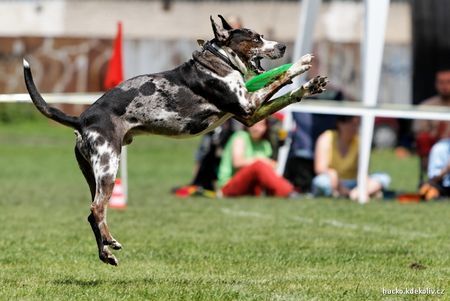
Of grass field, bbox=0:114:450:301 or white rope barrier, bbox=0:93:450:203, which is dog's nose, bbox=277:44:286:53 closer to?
grass field, bbox=0:114:450:301

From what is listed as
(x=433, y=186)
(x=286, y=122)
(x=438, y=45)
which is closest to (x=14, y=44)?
(x=438, y=45)

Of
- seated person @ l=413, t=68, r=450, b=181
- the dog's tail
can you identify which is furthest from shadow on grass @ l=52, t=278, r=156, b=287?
seated person @ l=413, t=68, r=450, b=181

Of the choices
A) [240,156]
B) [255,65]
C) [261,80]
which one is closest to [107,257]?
[261,80]

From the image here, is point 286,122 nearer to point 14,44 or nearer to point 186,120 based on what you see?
point 186,120

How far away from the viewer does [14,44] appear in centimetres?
3381

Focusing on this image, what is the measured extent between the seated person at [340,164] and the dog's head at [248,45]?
23.3 feet

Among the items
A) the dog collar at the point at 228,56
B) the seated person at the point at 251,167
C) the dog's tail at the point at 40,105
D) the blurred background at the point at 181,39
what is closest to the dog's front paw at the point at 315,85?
the dog collar at the point at 228,56

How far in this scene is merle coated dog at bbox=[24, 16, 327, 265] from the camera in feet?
24.4

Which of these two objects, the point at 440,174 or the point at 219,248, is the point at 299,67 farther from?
the point at 440,174

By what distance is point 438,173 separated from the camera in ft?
48.7

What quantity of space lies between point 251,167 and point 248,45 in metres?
7.01

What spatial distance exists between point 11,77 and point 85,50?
2.37 metres

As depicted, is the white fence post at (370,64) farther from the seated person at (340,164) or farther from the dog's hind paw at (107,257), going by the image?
the dog's hind paw at (107,257)

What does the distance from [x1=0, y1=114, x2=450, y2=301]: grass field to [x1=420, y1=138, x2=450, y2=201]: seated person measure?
0.74 meters
